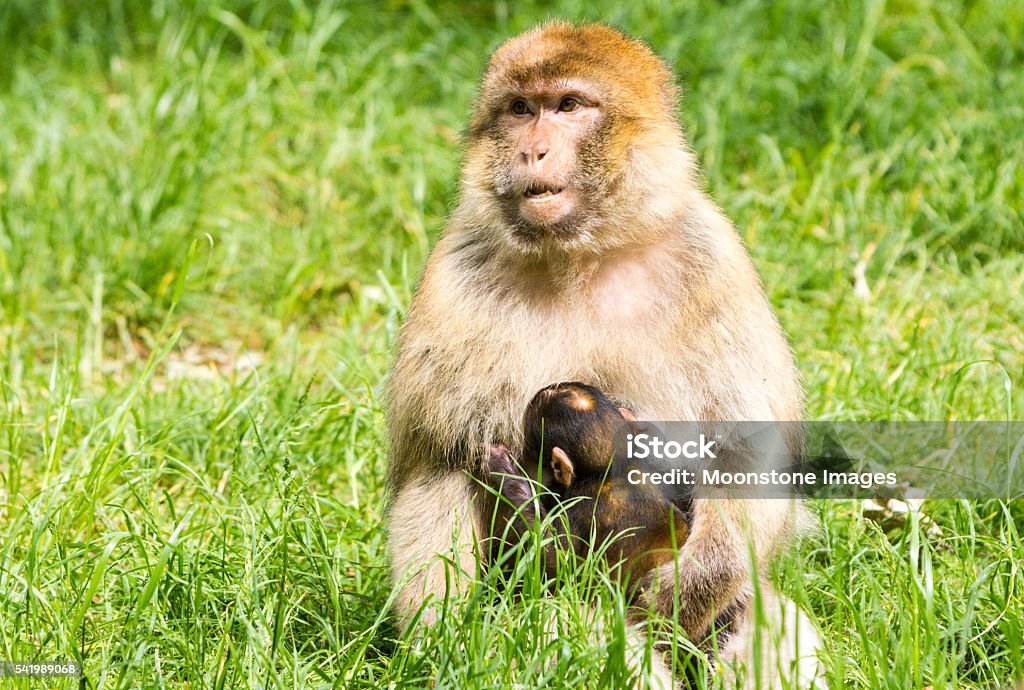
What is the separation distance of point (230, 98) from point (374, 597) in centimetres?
326

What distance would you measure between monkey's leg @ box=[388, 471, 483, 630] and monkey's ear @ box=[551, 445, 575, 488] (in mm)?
215

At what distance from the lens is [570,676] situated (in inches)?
109

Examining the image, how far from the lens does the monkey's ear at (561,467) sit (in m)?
3.06

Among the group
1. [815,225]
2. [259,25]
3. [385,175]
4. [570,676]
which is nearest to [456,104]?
[385,175]

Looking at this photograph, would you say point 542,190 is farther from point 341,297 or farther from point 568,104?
point 341,297

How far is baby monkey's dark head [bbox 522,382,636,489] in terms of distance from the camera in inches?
117

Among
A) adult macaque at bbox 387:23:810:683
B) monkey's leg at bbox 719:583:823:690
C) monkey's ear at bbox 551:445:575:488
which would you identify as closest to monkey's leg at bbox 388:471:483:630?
adult macaque at bbox 387:23:810:683

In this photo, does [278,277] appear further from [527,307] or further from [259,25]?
[527,307]

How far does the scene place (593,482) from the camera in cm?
309

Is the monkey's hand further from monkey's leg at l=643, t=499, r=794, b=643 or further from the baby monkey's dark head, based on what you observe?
monkey's leg at l=643, t=499, r=794, b=643

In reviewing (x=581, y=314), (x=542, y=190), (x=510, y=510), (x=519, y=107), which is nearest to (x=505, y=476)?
(x=510, y=510)

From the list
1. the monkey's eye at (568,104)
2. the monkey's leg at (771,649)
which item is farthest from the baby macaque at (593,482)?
the monkey's eye at (568,104)

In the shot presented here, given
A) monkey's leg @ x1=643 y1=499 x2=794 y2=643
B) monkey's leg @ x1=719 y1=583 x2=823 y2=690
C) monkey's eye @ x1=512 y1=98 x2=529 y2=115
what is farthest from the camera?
monkey's eye @ x1=512 y1=98 x2=529 y2=115

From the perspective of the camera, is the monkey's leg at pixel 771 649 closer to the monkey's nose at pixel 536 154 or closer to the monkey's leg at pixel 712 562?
the monkey's leg at pixel 712 562
